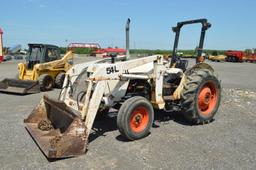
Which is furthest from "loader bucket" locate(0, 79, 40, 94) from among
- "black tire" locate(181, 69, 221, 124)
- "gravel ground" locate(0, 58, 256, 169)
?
"black tire" locate(181, 69, 221, 124)

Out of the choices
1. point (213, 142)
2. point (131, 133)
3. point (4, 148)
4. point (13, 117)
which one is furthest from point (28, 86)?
point (213, 142)

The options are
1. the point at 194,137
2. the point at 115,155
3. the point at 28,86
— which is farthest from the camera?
the point at 28,86

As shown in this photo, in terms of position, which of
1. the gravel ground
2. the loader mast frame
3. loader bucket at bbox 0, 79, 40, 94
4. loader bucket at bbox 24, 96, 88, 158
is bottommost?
loader bucket at bbox 0, 79, 40, 94

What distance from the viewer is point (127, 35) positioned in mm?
6090

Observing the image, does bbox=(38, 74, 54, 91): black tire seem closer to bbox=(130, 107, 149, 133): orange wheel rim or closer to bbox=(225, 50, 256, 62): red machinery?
bbox=(130, 107, 149, 133): orange wheel rim

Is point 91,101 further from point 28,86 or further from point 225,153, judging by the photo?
point 28,86

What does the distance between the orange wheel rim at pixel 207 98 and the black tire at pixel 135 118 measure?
5.53 ft

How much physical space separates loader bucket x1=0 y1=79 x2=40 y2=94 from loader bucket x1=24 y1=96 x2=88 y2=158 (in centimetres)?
533

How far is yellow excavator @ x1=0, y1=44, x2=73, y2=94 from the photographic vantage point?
11.4 meters

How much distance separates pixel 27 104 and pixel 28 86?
7.84 feet

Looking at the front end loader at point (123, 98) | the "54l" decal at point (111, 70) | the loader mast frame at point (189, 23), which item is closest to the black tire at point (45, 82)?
the front end loader at point (123, 98)

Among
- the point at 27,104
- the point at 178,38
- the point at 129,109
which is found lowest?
the point at 27,104

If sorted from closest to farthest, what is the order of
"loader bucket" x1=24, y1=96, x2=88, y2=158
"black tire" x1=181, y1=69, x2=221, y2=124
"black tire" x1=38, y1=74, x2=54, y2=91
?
"loader bucket" x1=24, y1=96, x2=88, y2=158 < "black tire" x1=181, y1=69, x2=221, y2=124 < "black tire" x1=38, y1=74, x2=54, y2=91

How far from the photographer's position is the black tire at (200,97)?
6.31 meters
